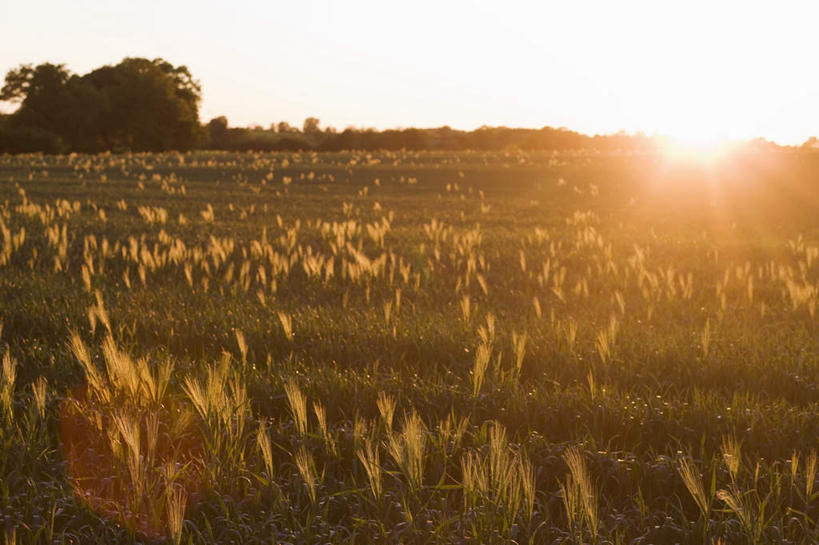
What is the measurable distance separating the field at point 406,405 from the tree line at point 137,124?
182 ft

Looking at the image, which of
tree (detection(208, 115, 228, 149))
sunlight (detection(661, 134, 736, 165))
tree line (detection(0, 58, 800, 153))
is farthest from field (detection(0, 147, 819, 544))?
tree (detection(208, 115, 228, 149))

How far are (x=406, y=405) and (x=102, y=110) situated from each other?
2745 inches

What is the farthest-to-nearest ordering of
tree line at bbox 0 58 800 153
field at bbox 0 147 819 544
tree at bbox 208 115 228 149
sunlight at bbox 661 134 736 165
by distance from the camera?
tree at bbox 208 115 228 149 < tree line at bbox 0 58 800 153 < sunlight at bbox 661 134 736 165 < field at bbox 0 147 819 544

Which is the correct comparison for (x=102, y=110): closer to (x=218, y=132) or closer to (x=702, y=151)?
(x=218, y=132)

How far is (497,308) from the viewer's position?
588cm

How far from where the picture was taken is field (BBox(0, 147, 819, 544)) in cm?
232

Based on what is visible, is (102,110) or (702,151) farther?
(102,110)

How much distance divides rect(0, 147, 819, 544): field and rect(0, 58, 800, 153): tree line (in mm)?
55542

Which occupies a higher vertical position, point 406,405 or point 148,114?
point 148,114

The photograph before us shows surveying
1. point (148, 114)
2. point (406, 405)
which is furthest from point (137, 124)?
point (406, 405)

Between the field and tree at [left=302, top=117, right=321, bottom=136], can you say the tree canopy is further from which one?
the field

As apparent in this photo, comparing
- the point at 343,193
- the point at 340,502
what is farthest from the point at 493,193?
the point at 340,502

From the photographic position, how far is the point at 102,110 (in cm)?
6378

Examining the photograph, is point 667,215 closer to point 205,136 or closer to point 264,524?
point 264,524
